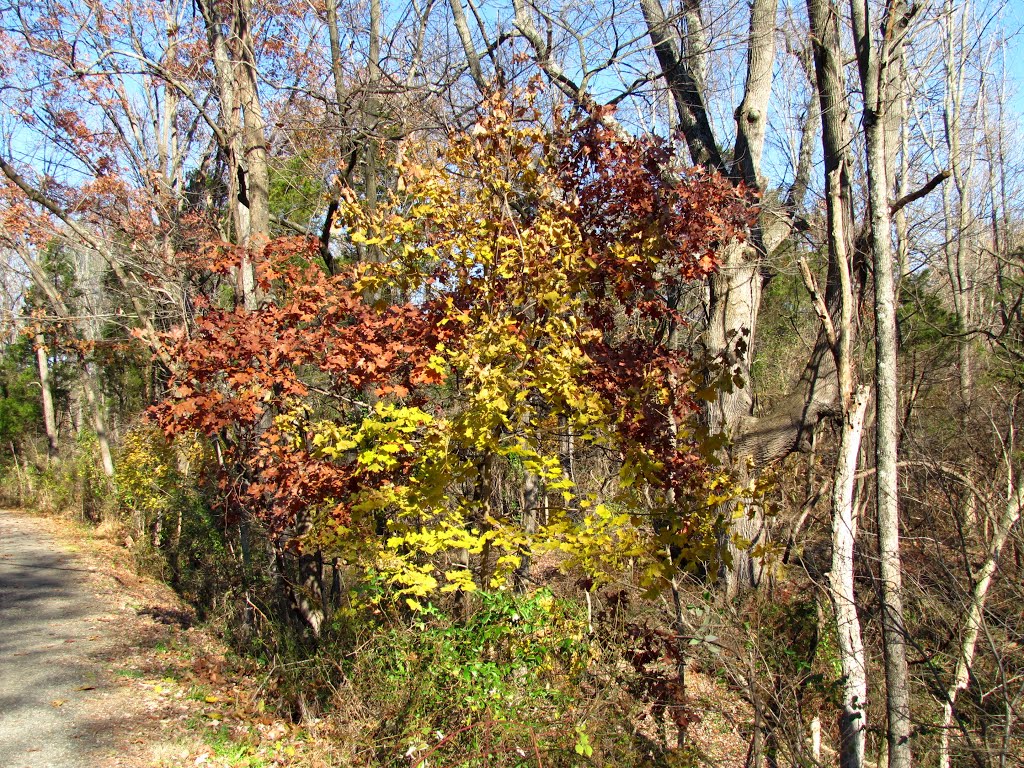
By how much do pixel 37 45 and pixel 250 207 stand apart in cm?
290

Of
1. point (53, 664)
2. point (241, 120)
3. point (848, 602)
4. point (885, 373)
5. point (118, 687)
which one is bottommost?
point (118, 687)

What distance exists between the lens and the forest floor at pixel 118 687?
5176mm

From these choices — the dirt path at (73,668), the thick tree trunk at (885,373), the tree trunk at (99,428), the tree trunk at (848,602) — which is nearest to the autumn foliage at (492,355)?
the tree trunk at (848,602)

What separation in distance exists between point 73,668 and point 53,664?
219 millimetres

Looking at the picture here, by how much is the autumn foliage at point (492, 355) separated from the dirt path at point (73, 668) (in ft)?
6.01

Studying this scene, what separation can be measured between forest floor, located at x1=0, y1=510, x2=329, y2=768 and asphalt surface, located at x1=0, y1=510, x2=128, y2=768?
0.01m

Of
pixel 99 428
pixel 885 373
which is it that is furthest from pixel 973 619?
pixel 99 428

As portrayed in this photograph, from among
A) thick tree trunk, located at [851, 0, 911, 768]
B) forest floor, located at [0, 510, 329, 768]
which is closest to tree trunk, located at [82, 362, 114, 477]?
forest floor, located at [0, 510, 329, 768]

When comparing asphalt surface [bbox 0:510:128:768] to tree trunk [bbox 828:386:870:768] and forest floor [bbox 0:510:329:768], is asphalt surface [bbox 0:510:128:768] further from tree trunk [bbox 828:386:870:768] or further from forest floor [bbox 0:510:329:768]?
tree trunk [bbox 828:386:870:768]

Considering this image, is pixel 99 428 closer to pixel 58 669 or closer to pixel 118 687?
pixel 58 669

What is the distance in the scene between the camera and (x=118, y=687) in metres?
6.26

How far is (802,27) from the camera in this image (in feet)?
22.7

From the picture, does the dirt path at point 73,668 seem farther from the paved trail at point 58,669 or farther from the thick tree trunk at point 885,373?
the thick tree trunk at point 885,373

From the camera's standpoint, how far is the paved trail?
5.10m
